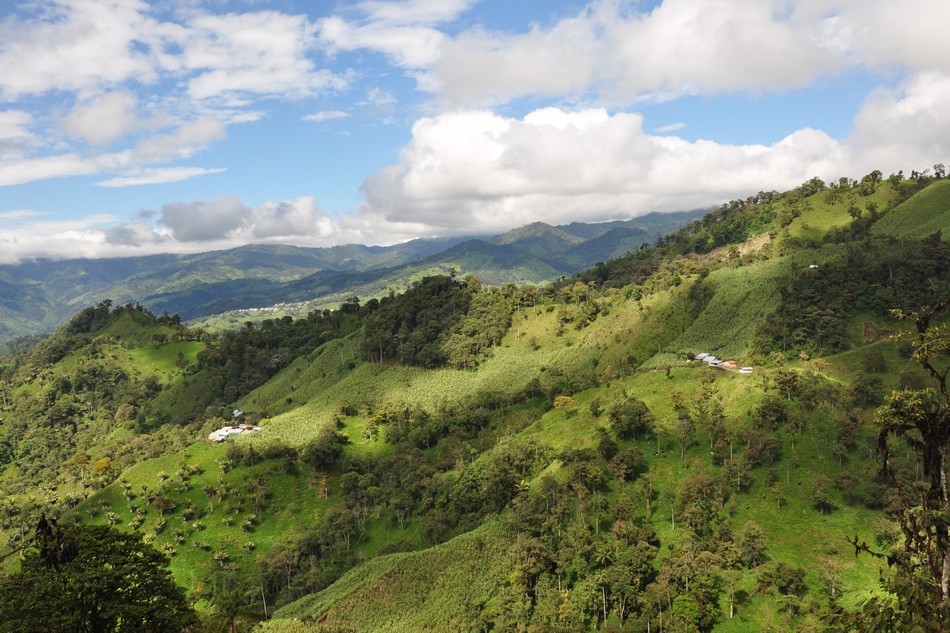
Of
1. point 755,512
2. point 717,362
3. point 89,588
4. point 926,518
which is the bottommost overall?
point 755,512

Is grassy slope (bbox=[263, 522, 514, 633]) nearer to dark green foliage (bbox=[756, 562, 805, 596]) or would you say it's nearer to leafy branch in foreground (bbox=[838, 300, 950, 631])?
dark green foliage (bbox=[756, 562, 805, 596])

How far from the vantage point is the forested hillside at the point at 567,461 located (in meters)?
55.9

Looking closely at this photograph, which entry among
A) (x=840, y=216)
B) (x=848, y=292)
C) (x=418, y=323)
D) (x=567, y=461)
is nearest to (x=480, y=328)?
(x=418, y=323)

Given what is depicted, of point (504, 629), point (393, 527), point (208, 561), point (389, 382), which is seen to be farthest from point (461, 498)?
point (389, 382)

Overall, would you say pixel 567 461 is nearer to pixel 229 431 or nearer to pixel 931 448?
pixel 931 448

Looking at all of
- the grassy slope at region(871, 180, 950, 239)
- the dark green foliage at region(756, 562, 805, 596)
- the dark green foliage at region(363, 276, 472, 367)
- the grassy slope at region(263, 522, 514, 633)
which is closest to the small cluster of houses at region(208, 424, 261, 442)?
the dark green foliage at region(363, 276, 472, 367)

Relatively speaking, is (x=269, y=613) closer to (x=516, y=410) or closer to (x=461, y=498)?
(x=461, y=498)

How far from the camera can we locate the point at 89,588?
83.7 feet

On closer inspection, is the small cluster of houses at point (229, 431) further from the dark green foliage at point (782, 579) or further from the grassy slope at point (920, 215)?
the grassy slope at point (920, 215)

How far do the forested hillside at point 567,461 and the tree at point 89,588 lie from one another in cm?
259

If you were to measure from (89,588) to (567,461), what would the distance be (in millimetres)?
67382

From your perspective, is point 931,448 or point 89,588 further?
point 89,588

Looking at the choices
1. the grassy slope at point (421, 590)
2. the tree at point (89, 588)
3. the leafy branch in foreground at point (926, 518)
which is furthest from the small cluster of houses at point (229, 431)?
the leafy branch in foreground at point (926, 518)

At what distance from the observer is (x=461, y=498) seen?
89.6m
